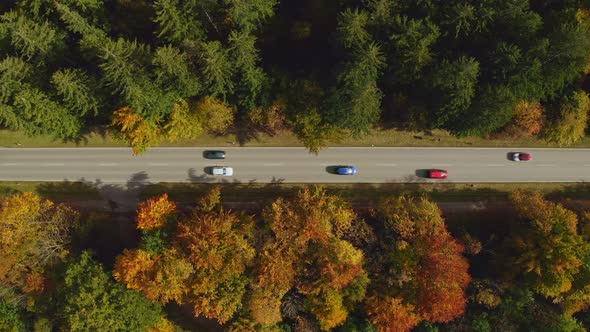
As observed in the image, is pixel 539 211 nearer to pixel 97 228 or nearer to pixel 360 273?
pixel 360 273

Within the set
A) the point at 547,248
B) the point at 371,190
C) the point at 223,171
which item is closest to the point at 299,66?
the point at 223,171

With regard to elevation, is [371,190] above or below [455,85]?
below

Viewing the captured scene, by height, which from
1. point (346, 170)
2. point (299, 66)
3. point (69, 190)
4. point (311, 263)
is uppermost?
point (299, 66)

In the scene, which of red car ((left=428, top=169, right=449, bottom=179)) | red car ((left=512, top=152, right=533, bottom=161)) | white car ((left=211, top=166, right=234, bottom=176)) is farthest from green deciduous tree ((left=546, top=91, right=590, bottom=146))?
white car ((left=211, top=166, right=234, bottom=176))

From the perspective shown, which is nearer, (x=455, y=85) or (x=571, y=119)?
(x=455, y=85)

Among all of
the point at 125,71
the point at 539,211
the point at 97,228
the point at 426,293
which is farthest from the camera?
the point at 97,228

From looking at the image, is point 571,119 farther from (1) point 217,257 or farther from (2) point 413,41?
(1) point 217,257

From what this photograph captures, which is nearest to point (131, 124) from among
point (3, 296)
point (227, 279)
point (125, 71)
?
point (125, 71)
